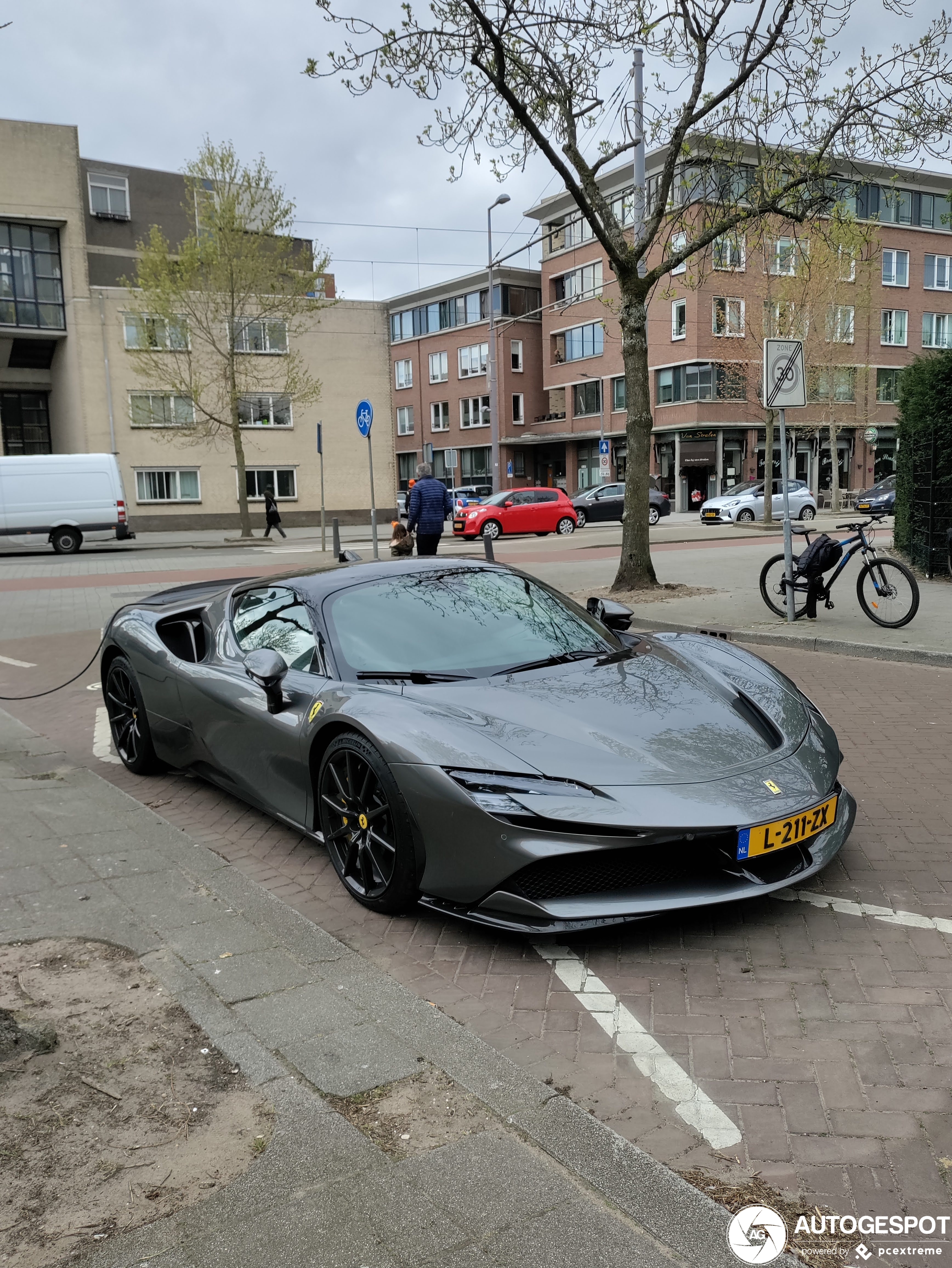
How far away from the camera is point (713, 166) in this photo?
1315 centimetres

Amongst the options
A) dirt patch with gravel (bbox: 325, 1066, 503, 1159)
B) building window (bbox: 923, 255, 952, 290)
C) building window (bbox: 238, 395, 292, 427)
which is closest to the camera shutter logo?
dirt patch with gravel (bbox: 325, 1066, 503, 1159)

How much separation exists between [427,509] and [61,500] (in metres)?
16.2

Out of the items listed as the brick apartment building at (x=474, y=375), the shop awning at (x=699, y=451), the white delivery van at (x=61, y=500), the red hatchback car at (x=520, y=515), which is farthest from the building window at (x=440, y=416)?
the white delivery van at (x=61, y=500)

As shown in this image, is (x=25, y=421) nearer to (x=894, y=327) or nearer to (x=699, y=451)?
(x=699, y=451)

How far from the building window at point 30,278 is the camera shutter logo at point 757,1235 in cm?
4031

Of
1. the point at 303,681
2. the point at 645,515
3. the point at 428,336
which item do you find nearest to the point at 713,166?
the point at 645,515

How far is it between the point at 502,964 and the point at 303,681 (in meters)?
1.52

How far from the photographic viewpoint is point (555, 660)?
428 cm

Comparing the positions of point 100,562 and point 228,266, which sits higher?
point 228,266

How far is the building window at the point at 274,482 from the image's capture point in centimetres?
3991

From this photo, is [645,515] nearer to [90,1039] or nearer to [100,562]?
Result: [90,1039]

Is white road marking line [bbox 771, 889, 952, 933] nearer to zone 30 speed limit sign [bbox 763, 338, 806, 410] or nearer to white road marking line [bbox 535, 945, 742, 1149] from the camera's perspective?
white road marking line [bbox 535, 945, 742, 1149]

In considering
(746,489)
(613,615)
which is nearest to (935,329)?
(746,489)

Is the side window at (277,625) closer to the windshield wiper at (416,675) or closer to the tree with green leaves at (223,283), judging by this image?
the windshield wiper at (416,675)
